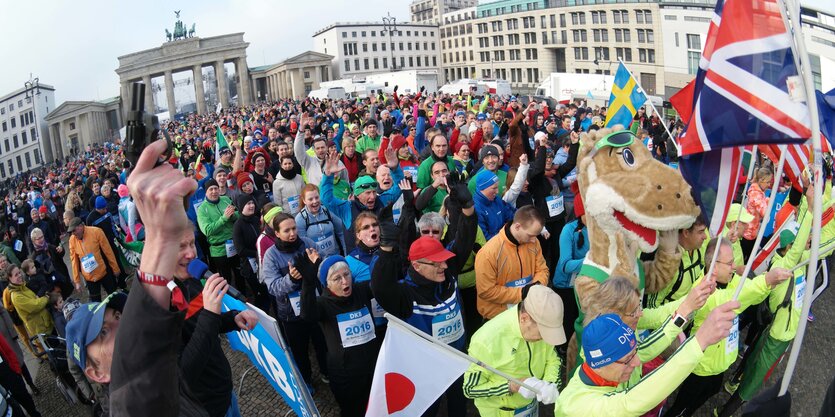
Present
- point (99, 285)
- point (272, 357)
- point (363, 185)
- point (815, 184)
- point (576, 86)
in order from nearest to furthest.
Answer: point (815, 184), point (272, 357), point (363, 185), point (99, 285), point (576, 86)

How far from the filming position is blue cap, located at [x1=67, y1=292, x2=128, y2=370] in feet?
7.33

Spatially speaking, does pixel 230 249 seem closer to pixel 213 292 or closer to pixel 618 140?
pixel 213 292

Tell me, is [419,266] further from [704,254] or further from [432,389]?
[704,254]

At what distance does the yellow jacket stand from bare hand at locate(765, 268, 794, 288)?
8.19 m

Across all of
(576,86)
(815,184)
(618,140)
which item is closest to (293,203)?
(618,140)

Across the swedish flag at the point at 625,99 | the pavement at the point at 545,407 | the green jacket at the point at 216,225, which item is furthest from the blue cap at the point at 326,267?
the swedish flag at the point at 625,99

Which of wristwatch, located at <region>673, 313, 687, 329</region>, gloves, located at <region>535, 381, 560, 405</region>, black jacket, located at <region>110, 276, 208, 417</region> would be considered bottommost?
gloves, located at <region>535, 381, 560, 405</region>

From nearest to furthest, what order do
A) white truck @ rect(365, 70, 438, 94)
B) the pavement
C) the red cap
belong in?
the red cap → the pavement → white truck @ rect(365, 70, 438, 94)

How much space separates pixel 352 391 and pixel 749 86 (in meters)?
3.42

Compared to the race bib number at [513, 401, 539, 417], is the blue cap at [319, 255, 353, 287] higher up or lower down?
higher up

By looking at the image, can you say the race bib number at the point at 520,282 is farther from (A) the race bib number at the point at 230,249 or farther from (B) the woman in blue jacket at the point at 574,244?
(A) the race bib number at the point at 230,249

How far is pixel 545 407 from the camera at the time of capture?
4988 millimetres

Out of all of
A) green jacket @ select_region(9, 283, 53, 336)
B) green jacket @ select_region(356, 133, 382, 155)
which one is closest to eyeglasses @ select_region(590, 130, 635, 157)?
green jacket @ select_region(9, 283, 53, 336)

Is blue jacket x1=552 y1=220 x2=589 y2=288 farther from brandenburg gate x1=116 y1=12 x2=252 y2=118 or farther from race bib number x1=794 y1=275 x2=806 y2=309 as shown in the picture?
brandenburg gate x1=116 y1=12 x2=252 y2=118
